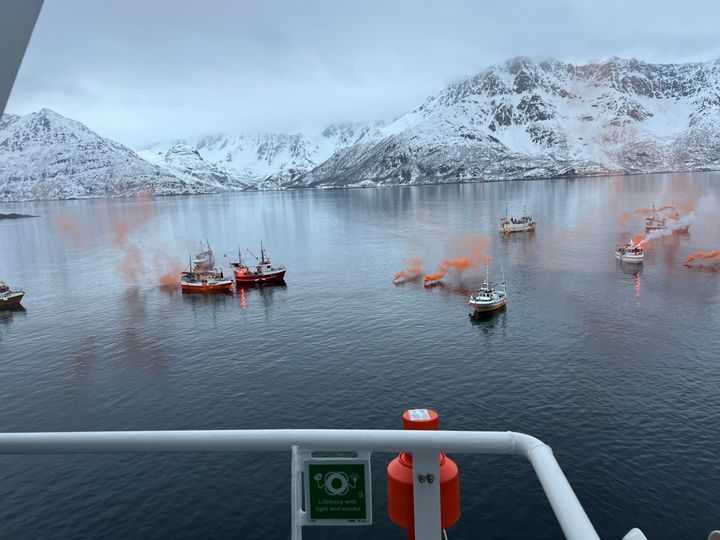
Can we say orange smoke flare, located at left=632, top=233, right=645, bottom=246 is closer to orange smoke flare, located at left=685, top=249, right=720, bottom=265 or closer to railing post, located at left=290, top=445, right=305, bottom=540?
orange smoke flare, located at left=685, top=249, right=720, bottom=265

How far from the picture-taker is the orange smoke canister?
15.5 feet

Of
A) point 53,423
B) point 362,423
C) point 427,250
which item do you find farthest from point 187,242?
point 362,423

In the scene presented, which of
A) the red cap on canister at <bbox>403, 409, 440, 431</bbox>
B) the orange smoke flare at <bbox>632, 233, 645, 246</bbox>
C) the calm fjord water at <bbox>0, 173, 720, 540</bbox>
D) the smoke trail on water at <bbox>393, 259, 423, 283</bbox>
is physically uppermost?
the red cap on canister at <bbox>403, 409, 440, 431</bbox>

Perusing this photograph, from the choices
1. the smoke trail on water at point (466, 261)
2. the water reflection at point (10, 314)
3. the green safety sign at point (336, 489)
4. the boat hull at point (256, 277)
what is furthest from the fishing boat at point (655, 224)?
the green safety sign at point (336, 489)

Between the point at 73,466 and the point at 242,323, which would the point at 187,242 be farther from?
the point at 73,466

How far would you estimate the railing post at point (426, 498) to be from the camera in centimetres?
461

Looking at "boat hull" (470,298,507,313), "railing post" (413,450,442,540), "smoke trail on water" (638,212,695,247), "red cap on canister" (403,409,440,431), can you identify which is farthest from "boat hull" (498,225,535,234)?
"railing post" (413,450,442,540)

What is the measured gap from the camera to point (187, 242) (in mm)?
189000

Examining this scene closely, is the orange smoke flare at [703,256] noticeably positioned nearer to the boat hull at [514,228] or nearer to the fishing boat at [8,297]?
the boat hull at [514,228]

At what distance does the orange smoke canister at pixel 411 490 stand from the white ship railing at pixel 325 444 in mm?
90

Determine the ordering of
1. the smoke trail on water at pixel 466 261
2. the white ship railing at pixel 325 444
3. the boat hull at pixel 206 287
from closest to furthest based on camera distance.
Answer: the white ship railing at pixel 325 444 → the smoke trail on water at pixel 466 261 → the boat hull at pixel 206 287

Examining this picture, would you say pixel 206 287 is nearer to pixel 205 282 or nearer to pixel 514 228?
pixel 205 282

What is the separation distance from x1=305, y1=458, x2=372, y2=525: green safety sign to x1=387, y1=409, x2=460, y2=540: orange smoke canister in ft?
0.83

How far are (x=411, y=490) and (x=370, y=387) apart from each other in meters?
52.3
